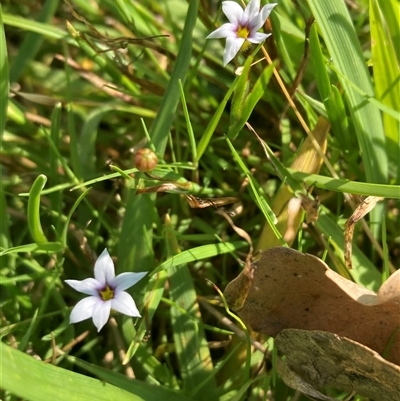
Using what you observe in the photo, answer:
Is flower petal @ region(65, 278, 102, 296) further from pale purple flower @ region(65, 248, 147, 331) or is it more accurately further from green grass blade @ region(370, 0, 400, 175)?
green grass blade @ region(370, 0, 400, 175)

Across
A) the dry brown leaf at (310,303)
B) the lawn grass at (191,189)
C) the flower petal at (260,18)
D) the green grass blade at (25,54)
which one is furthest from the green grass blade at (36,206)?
the green grass blade at (25,54)

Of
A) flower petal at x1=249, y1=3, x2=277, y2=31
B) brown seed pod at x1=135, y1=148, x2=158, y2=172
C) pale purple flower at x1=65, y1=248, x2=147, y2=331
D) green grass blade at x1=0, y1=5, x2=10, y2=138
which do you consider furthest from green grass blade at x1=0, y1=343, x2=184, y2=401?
flower petal at x1=249, y1=3, x2=277, y2=31

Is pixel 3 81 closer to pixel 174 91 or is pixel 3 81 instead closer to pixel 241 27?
pixel 174 91

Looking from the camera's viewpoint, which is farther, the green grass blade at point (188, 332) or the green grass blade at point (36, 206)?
the green grass blade at point (188, 332)

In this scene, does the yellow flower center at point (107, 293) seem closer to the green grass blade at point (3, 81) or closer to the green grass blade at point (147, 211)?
the green grass blade at point (147, 211)

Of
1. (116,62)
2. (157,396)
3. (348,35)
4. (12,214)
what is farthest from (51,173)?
(348,35)

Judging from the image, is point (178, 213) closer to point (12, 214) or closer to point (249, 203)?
point (249, 203)
